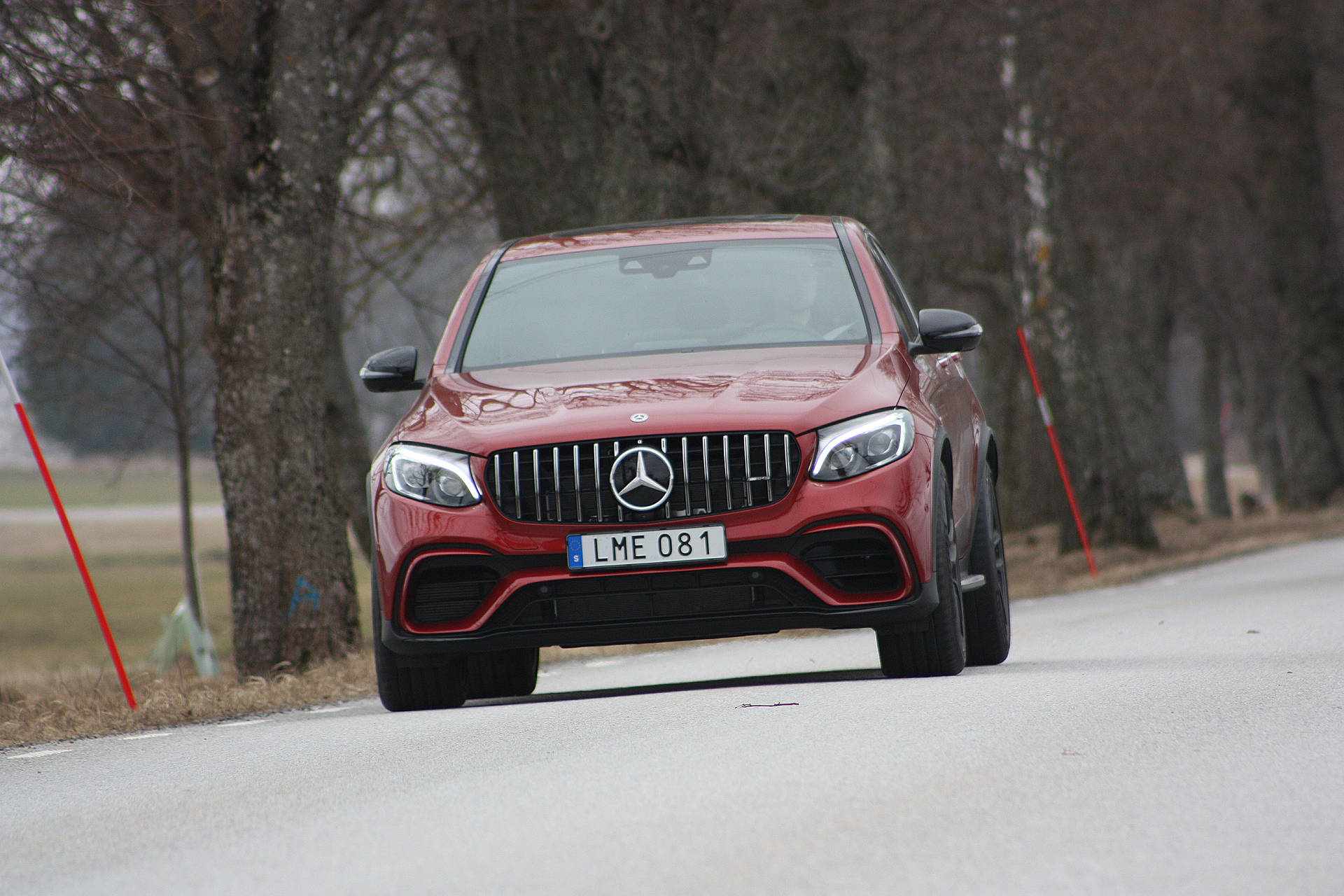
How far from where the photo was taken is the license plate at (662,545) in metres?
6.81

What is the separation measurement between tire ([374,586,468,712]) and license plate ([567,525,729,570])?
987mm

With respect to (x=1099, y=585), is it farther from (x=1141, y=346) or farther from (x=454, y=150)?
(x=1141, y=346)

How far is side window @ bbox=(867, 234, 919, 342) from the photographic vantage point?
8.46 metres

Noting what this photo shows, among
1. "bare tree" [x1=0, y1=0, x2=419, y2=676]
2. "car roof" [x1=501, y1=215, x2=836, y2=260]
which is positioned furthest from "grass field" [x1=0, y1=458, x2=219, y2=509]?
"car roof" [x1=501, y1=215, x2=836, y2=260]

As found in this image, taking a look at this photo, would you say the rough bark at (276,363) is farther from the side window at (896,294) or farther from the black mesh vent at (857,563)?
the black mesh vent at (857,563)

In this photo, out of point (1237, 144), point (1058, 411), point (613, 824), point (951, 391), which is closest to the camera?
point (613, 824)

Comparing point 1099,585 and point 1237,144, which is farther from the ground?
point 1237,144

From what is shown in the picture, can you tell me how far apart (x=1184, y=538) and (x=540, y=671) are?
1486 cm

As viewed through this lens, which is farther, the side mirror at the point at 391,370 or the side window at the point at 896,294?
the side window at the point at 896,294

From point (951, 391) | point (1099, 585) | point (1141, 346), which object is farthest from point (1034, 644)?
point (1141, 346)

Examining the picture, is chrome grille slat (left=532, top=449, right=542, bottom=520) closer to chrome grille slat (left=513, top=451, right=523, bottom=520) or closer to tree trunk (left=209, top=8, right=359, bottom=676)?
chrome grille slat (left=513, top=451, right=523, bottom=520)

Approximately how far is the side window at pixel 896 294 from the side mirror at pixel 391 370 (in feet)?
6.75

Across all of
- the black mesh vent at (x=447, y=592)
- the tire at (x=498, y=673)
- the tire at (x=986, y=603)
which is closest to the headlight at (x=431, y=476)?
the black mesh vent at (x=447, y=592)

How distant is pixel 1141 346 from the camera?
1314 inches
